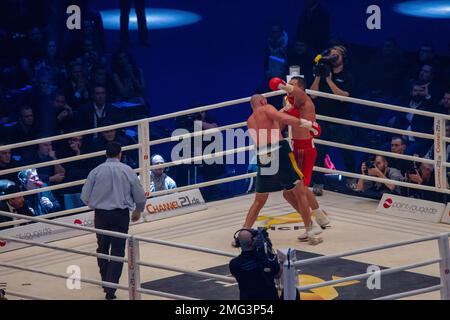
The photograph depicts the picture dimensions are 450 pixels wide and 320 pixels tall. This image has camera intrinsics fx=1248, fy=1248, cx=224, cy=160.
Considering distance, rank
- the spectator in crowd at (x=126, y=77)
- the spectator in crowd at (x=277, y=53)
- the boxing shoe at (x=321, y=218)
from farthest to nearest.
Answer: the spectator in crowd at (x=277, y=53) → the spectator in crowd at (x=126, y=77) → the boxing shoe at (x=321, y=218)

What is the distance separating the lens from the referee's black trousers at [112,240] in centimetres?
1170

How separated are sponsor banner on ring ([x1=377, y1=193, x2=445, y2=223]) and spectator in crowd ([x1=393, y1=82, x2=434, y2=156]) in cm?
147

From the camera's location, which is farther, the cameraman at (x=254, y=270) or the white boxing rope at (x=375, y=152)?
the white boxing rope at (x=375, y=152)

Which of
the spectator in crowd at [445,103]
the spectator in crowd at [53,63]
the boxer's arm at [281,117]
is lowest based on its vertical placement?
the spectator in crowd at [445,103]

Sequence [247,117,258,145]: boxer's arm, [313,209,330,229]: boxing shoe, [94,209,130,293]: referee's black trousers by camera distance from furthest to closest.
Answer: [313,209,330,229]: boxing shoe, [247,117,258,145]: boxer's arm, [94,209,130,293]: referee's black trousers

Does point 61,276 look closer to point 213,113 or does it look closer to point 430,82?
point 213,113

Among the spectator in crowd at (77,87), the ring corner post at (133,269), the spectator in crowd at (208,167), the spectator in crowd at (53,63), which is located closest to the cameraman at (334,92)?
the spectator in crowd at (208,167)

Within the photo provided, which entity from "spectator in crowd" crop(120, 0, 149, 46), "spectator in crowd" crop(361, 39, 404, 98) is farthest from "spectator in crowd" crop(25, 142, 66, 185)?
"spectator in crowd" crop(361, 39, 404, 98)

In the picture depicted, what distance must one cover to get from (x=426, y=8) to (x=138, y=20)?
385 centimetres

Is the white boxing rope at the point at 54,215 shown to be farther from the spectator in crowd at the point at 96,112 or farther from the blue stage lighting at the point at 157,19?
the blue stage lighting at the point at 157,19

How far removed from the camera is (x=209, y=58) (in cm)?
1692

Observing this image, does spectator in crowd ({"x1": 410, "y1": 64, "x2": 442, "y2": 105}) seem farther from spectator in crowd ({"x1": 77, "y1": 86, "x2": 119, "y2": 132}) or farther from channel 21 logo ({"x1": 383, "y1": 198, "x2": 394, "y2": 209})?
spectator in crowd ({"x1": 77, "y1": 86, "x2": 119, "y2": 132})

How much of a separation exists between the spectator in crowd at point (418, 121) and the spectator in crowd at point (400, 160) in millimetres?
518

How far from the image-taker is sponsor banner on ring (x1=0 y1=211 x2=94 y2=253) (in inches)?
525
